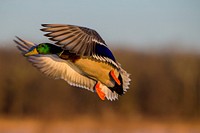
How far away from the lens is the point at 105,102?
9148 millimetres

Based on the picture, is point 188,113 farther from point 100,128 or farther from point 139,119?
point 100,128

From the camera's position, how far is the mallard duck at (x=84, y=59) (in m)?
3.06

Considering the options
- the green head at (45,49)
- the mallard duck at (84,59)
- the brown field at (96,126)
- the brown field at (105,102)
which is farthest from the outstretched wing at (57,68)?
the brown field at (105,102)

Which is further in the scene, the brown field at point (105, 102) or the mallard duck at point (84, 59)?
the brown field at point (105, 102)

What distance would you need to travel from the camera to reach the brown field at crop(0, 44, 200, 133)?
8805mm

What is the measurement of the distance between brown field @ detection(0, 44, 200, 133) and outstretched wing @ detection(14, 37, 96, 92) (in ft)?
15.5

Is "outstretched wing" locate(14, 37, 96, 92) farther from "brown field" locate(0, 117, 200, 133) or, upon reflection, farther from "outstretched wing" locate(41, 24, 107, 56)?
"brown field" locate(0, 117, 200, 133)

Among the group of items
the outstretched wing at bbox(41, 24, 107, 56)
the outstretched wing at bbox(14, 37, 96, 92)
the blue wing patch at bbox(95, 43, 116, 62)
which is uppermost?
the outstretched wing at bbox(41, 24, 107, 56)

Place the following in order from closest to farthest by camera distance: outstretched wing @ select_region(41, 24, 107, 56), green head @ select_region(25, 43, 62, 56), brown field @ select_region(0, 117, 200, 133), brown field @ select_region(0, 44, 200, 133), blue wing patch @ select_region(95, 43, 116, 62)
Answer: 1. outstretched wing @ select_region(41, 24, 107, 56)
2. blue wing patch @ select_region(95, 43, 116, 62)
3. green head @ select_region(25, 43, 62, 56)
4. brown field @ select_region(0, 117, 200, 133)
5. brown field @ select_region(0, 44, 200, 133)

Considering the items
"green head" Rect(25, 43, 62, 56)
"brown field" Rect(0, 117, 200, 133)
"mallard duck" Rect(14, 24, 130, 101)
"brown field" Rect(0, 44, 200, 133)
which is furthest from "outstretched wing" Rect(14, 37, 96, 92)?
"brown field" Rect(0, 44, 200, 133)

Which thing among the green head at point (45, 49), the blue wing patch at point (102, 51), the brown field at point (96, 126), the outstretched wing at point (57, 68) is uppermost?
the blue wing patch at point (102, 51)

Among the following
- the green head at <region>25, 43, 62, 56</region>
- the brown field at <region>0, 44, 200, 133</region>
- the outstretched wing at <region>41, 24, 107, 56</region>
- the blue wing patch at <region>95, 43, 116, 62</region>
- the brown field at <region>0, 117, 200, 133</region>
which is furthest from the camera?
the brown field at <region>0, 44, 200, 133</region>

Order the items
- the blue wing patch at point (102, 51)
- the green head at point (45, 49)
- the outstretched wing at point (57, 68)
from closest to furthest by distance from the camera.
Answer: the blue wing patch at point (102, 51)
the green head at point (45, 49)
the outstretched wing at point (57, 68)

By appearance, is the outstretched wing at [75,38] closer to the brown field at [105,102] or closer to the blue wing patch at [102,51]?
the blue wing patch at [102,51]
